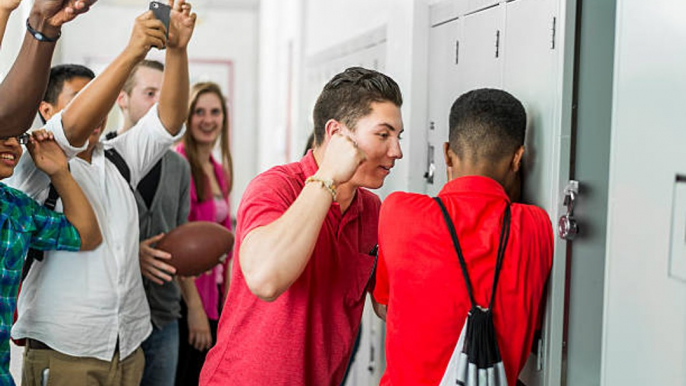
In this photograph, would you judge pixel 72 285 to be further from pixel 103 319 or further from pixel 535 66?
pixel 535 66

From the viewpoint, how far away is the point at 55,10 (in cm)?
184

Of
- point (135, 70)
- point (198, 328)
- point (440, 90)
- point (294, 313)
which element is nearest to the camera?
point (294, 313)

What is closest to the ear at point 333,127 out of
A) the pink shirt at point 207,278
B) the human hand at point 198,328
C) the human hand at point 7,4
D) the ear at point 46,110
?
the human hand at point 7,4

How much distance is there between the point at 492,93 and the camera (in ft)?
5.92

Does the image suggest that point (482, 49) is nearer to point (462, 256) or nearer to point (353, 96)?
point (353, 96)

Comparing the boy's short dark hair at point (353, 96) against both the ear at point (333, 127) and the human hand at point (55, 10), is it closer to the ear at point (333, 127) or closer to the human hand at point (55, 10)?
the ear at point (333, 127)

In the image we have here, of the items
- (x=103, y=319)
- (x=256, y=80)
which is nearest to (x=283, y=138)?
(x=256, y=80)

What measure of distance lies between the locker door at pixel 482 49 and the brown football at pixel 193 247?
114 cm

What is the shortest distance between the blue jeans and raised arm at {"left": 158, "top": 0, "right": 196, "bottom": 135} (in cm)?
81

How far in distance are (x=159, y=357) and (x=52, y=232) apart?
0.86 metres

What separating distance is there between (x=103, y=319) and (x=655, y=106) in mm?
1667

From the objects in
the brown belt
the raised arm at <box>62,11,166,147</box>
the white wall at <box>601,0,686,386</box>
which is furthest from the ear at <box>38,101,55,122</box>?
the white wall at <box>601,0,686,386</box>

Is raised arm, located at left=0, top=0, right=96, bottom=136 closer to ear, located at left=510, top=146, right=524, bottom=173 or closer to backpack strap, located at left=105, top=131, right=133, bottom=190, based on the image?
backpack strap, located at left=105, top=131, right=133, bottom=190

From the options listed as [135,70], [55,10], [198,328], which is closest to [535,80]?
[55,10]
